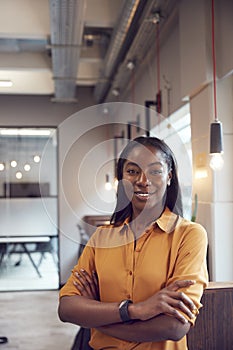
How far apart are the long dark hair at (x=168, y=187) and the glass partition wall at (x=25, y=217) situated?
5.09 m

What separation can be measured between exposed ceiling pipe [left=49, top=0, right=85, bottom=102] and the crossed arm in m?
2.23

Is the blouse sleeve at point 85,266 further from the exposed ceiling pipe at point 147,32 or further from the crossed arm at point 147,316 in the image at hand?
the exposed ceiling pipe at point 147,32

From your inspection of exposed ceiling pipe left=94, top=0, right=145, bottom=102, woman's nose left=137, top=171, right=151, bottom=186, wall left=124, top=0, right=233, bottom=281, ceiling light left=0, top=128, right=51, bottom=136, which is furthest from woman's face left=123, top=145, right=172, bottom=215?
ceiling light left=0, top=128, right=51, bottom=136

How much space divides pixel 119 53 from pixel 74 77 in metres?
1.13

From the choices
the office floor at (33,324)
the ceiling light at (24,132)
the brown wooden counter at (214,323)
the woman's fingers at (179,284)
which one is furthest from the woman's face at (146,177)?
the ceiling light at (24,132)

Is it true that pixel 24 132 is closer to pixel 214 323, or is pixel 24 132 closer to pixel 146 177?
pixel 214 323

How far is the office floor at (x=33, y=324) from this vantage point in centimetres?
391

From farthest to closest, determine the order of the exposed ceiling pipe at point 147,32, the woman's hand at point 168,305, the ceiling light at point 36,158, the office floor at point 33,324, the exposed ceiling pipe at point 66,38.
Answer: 1. the ceiling light at point 36,158
2. the office floor at point 33,324
3. the exposed ceiling pipe at point 147,32
4. the exposed ceiling pipe at point 66,38
5. the woman's hand at point 168,305

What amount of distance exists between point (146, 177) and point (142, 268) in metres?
0.26

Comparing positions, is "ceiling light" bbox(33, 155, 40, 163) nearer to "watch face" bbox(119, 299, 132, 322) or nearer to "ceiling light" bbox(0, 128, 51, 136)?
"ceiling light" bbox(0, 128, 51, 136)

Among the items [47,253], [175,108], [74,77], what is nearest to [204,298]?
[175,108]

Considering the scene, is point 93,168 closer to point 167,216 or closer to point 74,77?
point 167,216

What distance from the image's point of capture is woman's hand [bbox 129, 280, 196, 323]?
112cm

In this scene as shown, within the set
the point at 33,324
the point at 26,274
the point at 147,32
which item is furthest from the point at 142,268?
the point at 26,274
